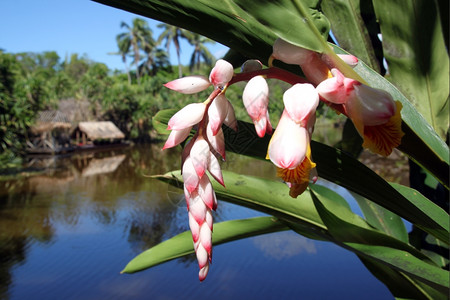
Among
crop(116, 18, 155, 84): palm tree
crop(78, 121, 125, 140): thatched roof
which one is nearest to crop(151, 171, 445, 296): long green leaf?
crop(78, 121, 125, 140): thatched roof

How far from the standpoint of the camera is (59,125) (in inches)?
512

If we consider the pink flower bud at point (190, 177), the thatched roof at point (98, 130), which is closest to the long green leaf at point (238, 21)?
the pink flower bud at point (190, 177)

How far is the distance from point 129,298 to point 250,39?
1.90 meters

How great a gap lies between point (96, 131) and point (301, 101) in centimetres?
1493

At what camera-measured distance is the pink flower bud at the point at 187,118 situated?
0.26 m

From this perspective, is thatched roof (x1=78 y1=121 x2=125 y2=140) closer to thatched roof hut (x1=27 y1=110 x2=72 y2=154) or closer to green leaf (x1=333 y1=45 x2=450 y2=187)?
thatched roof hut (x1=27 y1=110 x2=72 y2=154)

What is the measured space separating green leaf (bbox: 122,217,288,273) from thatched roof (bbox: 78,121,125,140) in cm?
1411

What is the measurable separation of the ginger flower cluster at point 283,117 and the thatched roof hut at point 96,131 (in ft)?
47.8

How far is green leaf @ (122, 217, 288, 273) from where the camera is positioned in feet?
2.29

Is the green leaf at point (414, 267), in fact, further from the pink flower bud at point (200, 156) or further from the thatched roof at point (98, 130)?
the thatched roof at point (98, 130)

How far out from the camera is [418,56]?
559mm

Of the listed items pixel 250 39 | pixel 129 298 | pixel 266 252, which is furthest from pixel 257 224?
pixel 266 252

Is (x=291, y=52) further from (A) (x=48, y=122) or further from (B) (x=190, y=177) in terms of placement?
(A) (x=48, y=122)

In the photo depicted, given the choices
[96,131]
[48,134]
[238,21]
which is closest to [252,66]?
[238,21]
